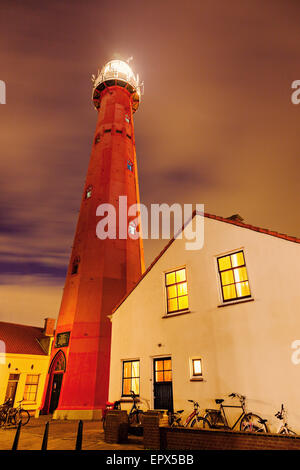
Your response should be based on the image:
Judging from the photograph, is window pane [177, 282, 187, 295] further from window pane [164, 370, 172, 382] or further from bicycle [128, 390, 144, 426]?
bicycle [128, 390, 144, 426]

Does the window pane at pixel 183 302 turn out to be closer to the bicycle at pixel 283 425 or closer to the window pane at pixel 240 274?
the window pane at pixel 240 274

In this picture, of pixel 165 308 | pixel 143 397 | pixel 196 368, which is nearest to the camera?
pixel 196 368

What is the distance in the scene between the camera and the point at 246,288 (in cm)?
988

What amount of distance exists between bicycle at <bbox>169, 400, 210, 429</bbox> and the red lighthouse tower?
25.4ft

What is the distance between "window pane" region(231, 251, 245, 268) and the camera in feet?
33.8

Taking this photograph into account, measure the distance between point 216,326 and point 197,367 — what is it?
161 cm

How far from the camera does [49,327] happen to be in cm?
2953

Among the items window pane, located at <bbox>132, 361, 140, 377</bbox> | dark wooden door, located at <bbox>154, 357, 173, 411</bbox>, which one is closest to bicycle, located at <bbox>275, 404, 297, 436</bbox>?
dark wooden door, located at <bbox>154, 357, 173, 411</bbox>

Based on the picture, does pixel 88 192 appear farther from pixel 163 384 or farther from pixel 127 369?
pixel 163 384

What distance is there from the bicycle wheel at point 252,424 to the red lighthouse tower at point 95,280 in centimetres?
997

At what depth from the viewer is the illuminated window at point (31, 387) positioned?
23728mm
